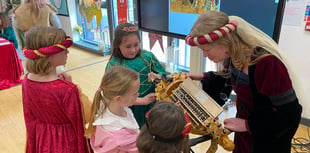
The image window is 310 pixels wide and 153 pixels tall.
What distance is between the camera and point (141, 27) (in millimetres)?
3262

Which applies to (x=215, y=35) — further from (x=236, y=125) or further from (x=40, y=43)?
(x=40, y=43)

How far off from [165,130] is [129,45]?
84 cm

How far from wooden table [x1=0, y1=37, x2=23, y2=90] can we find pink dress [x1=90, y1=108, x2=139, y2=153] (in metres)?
3.00

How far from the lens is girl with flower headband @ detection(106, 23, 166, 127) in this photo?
1.59 meters

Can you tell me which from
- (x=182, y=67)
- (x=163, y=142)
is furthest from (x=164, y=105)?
(x=182, y=67)

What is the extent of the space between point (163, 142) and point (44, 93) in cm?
74

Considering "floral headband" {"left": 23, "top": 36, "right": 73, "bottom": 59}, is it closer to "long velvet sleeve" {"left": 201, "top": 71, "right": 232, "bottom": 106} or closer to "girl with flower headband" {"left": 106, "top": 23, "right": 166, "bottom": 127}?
"girl with flower headband" {"left": 106, "top": 23, "right": 166, "bottom": 127}

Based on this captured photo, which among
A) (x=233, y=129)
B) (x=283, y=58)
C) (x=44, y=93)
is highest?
(x=283, y=58)

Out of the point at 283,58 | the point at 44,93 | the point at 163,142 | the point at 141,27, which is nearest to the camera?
the point at 163,142

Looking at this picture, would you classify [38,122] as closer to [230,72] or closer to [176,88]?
[176,88]

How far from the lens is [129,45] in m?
1.60

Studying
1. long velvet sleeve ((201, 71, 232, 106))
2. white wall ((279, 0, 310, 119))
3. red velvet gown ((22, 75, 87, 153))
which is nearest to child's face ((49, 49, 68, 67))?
red velvet gown ((22, 75, 87, 153))

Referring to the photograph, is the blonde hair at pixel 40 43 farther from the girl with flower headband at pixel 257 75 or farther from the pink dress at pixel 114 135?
the girl with flower headband at pixel 257 75

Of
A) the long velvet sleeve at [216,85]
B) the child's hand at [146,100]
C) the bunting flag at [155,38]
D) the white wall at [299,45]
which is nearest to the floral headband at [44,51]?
the child's hand at [146,100]
